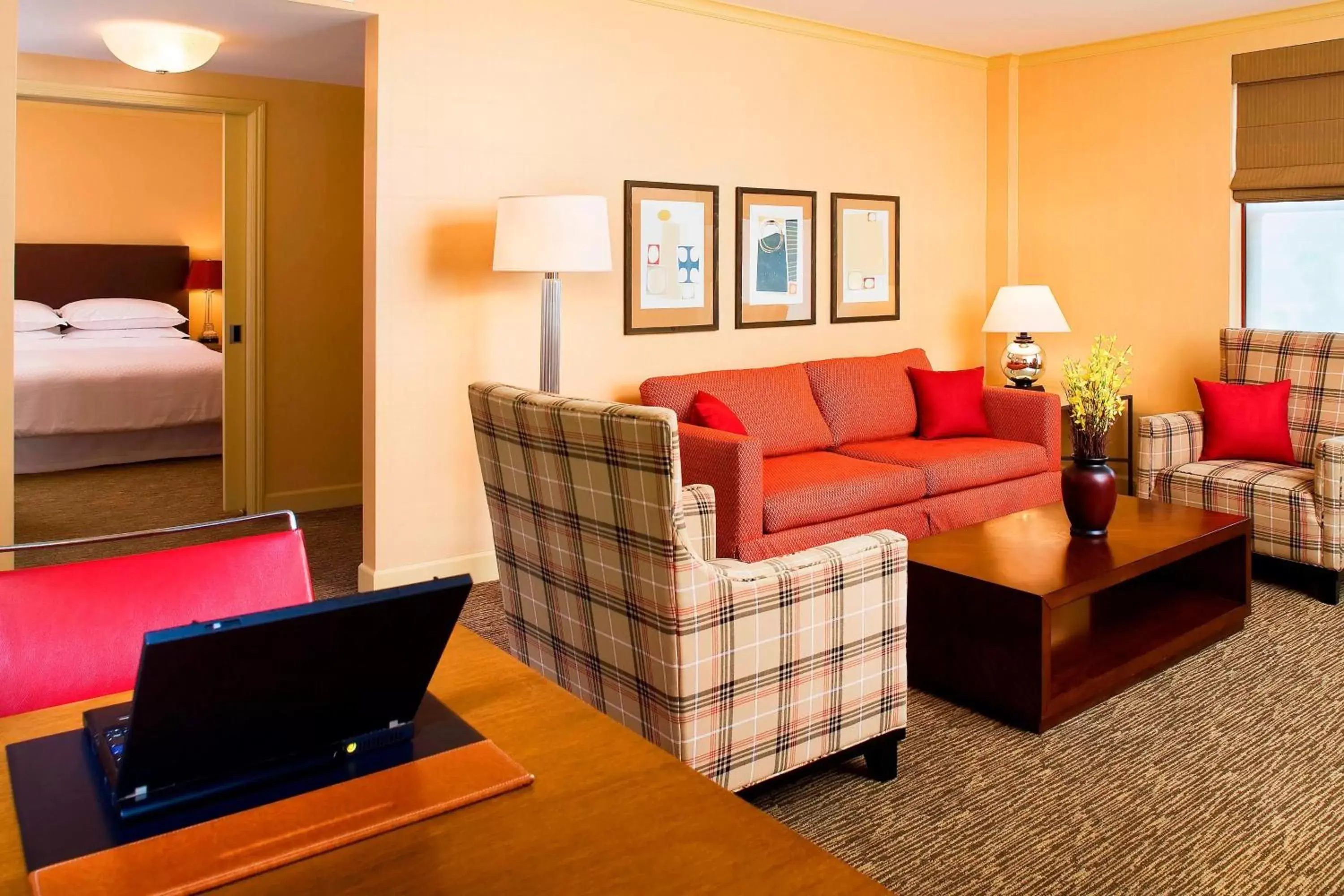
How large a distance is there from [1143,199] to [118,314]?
738 centimetres

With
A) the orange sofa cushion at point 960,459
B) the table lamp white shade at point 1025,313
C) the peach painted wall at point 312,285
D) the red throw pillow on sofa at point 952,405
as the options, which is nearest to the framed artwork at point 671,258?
the orange sofa cushion at point 960,459

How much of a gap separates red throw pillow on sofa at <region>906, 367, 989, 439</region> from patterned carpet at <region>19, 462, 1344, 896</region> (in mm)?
1867

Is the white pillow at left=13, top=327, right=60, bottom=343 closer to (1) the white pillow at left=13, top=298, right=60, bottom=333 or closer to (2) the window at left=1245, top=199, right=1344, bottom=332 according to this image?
(1) the white pillow at left=13, top=298, right=60, bottom=333

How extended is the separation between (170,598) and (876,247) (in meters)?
4.80

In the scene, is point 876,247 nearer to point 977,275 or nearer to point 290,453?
point 977,275

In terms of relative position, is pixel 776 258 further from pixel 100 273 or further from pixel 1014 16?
pixel 100 273

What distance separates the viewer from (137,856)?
0.93 meters

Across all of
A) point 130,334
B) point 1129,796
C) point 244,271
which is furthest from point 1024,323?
point 130,334

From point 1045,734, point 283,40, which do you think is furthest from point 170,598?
point 283,40

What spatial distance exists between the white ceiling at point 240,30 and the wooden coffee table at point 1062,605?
300 centimetres

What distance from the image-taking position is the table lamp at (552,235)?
3.95 m

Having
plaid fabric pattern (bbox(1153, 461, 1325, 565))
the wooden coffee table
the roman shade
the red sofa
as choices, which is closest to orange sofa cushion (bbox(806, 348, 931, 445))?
the red sofa

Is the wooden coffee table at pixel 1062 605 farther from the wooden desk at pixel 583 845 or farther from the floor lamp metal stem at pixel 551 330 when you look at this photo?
the wooden desk at pixel 583 845

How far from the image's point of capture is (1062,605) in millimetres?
2994
